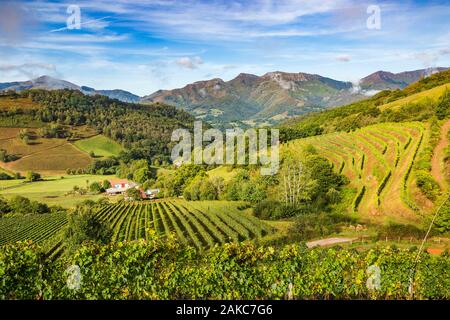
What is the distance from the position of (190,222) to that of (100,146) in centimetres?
10887

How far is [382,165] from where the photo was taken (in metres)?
48.0

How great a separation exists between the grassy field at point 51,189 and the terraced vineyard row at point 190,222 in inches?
690

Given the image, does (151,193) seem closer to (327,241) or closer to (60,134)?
(327,241)

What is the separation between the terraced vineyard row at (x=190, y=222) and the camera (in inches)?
1698

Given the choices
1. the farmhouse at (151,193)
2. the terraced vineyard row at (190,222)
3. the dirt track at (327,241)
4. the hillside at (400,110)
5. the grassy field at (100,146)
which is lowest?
the farmhouse at (151,193)

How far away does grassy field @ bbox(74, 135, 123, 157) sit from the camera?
467ft

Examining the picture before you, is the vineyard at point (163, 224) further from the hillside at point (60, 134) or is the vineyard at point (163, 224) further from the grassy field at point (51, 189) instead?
the hillside at point (60, 134)

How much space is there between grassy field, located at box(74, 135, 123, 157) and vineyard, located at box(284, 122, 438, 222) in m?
99.5

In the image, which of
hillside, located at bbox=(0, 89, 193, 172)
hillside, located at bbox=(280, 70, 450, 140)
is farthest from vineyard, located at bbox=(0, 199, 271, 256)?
hillside, located at bbox=(0, 89, 193, 172)

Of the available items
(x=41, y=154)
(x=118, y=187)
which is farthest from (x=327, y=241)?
(x=41, y=154)

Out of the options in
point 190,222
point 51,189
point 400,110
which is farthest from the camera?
point 51,189

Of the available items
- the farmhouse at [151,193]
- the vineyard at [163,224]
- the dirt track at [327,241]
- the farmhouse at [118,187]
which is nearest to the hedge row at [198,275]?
the dirt track at [327,241]

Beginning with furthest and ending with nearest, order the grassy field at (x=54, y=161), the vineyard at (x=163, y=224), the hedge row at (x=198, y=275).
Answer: the grassy field at (x=54, y=161) < the vineyard at (x=163, y=224) < the hedge row at (x=198, y=275)

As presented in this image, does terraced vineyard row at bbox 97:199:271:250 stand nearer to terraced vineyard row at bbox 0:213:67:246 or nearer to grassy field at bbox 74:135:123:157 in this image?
terraced vineyard row at bbox 0:213:67:246
